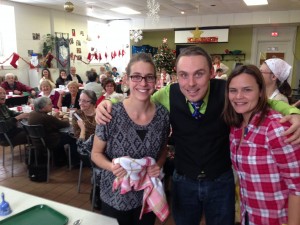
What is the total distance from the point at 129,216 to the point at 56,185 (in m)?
2.44

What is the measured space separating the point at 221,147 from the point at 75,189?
257cm

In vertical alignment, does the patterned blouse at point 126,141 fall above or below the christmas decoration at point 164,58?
below

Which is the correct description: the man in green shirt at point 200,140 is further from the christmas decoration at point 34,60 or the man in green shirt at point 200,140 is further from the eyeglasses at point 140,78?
the christmas decoration at point 34,60

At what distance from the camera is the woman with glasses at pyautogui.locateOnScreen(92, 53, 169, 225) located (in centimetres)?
136

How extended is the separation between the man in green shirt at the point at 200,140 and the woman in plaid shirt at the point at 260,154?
0.30 feet

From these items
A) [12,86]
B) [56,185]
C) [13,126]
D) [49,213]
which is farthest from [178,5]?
[49,213]

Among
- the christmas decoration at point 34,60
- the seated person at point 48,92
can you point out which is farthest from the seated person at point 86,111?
the christmas decoration at point 34,60

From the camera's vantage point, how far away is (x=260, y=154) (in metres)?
1.23

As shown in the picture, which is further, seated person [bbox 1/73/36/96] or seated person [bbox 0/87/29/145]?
seated person [bbox 1/73/36/96]

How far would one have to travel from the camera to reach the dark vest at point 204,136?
1.42 meters

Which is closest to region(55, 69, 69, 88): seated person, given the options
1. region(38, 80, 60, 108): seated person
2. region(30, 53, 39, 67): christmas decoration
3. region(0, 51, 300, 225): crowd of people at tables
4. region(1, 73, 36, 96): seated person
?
region(30, 53, 39, 67): christmas decoration

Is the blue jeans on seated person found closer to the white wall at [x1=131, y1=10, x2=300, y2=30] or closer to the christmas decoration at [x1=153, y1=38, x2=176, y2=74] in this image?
the christmas decoration at [x1=153, y1=38, x2=176, y2=74]

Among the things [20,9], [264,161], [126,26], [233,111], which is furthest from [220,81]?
[126,26]

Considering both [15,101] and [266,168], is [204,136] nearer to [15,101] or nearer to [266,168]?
[266,168]
